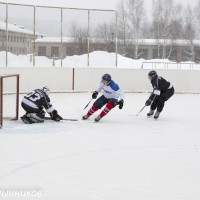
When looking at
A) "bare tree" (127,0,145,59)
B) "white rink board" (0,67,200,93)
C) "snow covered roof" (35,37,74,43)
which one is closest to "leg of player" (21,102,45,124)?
"white rink board" (0,67,200,93)

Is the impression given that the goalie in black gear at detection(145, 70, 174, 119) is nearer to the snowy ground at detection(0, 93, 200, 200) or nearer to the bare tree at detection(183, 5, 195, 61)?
the snowy ground at detection(0, 93, 200, 200)

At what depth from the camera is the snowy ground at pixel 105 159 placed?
4059mm

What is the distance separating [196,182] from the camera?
14.3 feet

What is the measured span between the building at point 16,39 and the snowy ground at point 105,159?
5.43 meters

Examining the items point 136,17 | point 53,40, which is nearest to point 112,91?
point 53,40

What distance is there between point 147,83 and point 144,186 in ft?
35.4

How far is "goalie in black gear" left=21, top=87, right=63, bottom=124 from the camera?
24.9ft

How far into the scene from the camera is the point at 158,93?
8461 millimetres

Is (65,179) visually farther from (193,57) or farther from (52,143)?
(193,57)

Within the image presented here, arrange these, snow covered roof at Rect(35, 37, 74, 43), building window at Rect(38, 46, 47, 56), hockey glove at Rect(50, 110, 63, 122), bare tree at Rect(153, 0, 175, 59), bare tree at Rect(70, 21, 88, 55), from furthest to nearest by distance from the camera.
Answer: bare tree at Rect(153, 0, 175, 59) → bare tree at Rect(70, 21, 88, 55) → building window at Rect(38, 46, 47, 56) → snow covered roof at Rect(35, 37, 74, 43) → hockey glove at Rect(50, 110, 63, 122)

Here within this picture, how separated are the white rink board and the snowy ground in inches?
207

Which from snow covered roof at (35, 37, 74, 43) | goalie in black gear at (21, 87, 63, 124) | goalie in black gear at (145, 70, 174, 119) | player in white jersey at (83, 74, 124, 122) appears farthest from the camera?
snow covered roof at (35, 37, 74, 43)

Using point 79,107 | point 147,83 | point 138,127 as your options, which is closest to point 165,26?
point 147,83

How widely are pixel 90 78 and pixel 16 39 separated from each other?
275 cm
